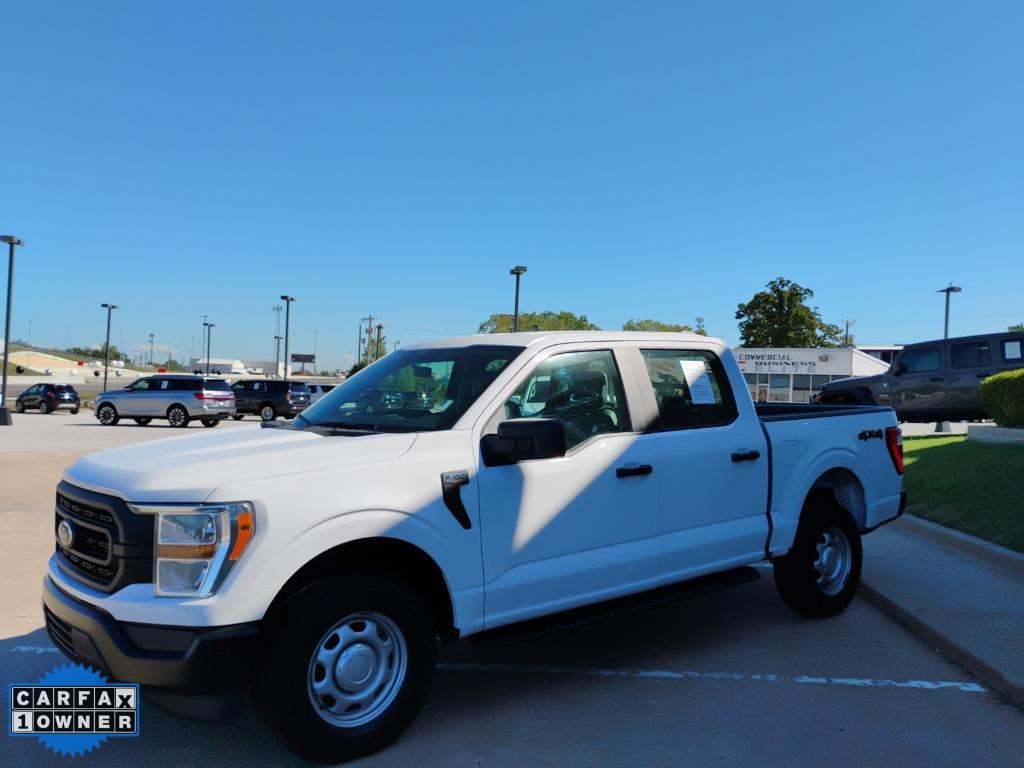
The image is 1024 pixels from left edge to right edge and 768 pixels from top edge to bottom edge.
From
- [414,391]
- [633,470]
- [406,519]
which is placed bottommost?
[406,519]

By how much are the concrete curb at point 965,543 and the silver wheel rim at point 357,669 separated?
18.5 feet

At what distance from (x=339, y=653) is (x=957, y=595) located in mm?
4951

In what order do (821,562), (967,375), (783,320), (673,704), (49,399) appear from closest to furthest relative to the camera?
(673,704), (821,562), (967,375), (49,399), (783,320)

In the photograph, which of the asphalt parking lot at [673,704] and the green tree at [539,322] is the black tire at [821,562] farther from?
the green tree at [539,322]

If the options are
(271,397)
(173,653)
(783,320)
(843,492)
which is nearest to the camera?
(173,653)

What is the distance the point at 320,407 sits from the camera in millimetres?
4555

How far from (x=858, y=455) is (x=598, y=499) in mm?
2767

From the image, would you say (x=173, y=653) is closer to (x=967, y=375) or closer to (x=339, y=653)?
(x=339, y=653)

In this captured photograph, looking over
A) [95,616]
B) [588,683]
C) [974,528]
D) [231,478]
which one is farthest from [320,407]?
[974,528]

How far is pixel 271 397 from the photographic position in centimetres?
3250

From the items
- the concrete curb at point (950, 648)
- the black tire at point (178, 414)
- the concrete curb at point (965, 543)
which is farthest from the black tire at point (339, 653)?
the black tire at point (178, 414)

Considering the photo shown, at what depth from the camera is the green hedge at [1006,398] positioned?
12.8 metres

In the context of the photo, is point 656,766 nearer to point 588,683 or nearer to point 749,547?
point 588,683

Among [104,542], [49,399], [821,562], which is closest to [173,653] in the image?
[104,542]
